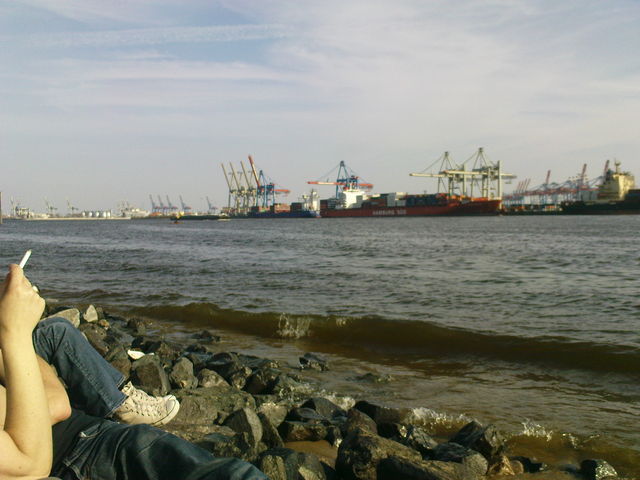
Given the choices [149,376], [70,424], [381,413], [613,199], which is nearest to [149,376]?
[149,376]

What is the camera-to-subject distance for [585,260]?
14.0 m

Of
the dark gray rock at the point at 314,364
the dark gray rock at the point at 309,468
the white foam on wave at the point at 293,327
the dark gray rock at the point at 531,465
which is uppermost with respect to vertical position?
the dark gray rock at the point at 309,468

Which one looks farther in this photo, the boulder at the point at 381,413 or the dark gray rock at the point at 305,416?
the boulder at the point at 381,413

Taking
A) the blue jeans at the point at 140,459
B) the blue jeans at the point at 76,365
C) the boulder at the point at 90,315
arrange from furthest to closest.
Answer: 1. the boulder at the point at 90,315
2. the blue jeans at the point at 76,365
3. the blue jeans at the point at 140,459

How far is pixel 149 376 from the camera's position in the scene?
10.6 feet

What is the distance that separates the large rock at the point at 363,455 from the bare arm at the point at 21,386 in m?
1.25

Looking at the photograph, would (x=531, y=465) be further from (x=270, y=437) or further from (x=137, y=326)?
(x=137, y=326)

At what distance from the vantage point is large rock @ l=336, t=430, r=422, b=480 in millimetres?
2137

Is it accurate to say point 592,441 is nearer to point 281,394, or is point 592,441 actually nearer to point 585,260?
point 281,394

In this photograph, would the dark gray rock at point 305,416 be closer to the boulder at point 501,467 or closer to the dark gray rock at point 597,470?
the boulder at point 501,467

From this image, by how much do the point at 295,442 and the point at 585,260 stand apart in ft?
43.4

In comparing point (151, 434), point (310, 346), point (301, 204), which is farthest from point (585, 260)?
point (301, 204)

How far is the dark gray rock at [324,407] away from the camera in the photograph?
319 centimetres

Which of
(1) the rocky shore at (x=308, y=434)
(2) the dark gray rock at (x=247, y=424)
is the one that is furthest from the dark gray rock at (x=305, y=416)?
(2) the dark gray rock at (x=247, y=424)
